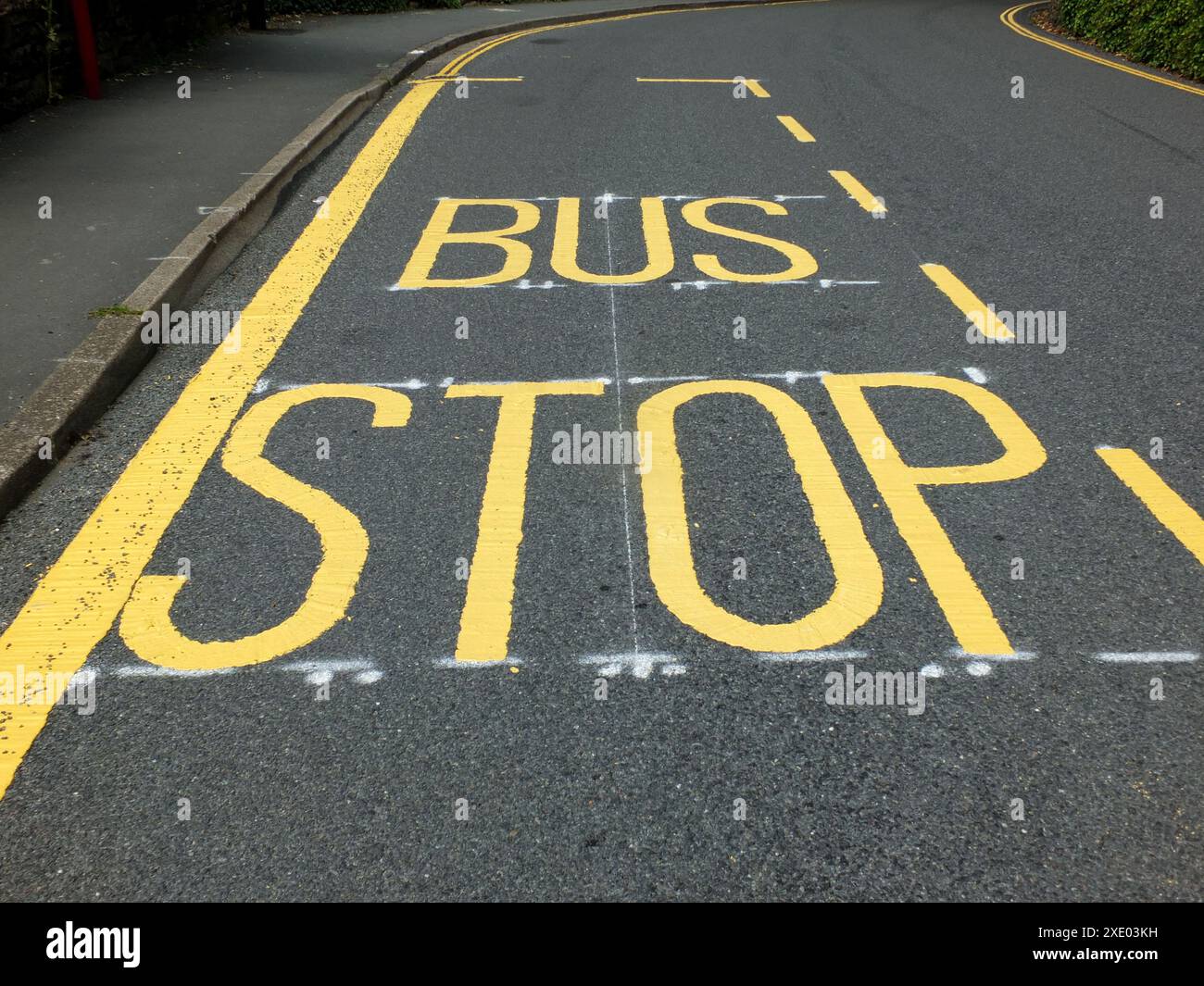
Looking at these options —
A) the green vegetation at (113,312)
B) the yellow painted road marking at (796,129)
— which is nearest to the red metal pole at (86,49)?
the green vegetation at (113,312)

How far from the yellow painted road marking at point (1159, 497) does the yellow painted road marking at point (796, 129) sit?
5896 millimetres

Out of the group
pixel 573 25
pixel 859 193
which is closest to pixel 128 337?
pixel 859 193

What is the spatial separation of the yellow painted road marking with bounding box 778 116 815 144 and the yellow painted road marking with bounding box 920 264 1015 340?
3.55 metres

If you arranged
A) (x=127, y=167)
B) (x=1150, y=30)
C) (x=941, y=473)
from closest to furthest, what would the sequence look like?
(x=941, y=473) < (x=127, y=167) < (x=1150, y=30)

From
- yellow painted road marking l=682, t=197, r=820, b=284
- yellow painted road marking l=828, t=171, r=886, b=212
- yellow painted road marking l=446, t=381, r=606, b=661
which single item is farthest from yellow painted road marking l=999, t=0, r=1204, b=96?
yellow painted road marking l=446, t=381, r=606, b=661

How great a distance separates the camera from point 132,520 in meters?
3.94

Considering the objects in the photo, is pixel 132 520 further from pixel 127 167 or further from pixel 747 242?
pixel 127 167

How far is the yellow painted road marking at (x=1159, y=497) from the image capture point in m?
3.84

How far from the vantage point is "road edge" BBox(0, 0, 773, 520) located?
4.19 meters

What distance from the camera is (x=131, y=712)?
304cm

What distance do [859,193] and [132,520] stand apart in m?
5.81

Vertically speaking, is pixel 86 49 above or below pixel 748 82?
above

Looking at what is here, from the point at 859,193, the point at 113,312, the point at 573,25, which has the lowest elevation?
the point at 113,312
